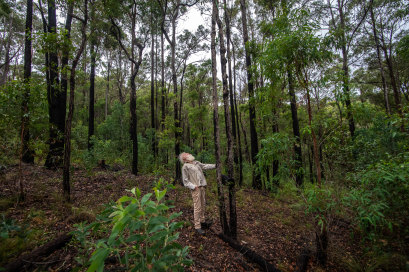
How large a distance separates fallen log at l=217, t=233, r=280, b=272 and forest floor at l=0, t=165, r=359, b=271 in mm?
96

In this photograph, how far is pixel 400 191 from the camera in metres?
2.35

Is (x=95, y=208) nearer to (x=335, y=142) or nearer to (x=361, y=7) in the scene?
(x=335, y=142)

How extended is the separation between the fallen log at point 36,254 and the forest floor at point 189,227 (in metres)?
0.08

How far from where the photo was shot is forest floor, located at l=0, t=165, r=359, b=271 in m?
2.83

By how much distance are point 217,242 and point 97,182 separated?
5333 millimetres

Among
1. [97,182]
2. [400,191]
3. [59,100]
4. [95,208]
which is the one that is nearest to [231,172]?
[400,191]

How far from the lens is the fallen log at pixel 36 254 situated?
2069 millimetres

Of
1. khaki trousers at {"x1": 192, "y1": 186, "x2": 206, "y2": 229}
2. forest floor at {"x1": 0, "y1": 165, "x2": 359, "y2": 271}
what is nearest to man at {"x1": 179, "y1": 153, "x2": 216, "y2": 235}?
khaki trousers at {"x1": 192, "y1": 186, "x2": 206, "y2": 229}

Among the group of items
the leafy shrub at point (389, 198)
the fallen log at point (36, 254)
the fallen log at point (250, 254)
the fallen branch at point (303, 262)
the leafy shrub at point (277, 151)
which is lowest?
the fallen branch at point (303, 262)

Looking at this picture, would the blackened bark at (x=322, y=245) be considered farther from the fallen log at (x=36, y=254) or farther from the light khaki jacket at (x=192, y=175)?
the fallen log at (x=36, y=254)

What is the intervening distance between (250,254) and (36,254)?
3.42 metres

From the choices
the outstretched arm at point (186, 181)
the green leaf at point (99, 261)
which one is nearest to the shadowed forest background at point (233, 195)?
the green leaf at point (99, 261)

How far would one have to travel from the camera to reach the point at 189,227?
4.22 metres

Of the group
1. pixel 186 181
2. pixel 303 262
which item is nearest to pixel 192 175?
pixel 186 181
